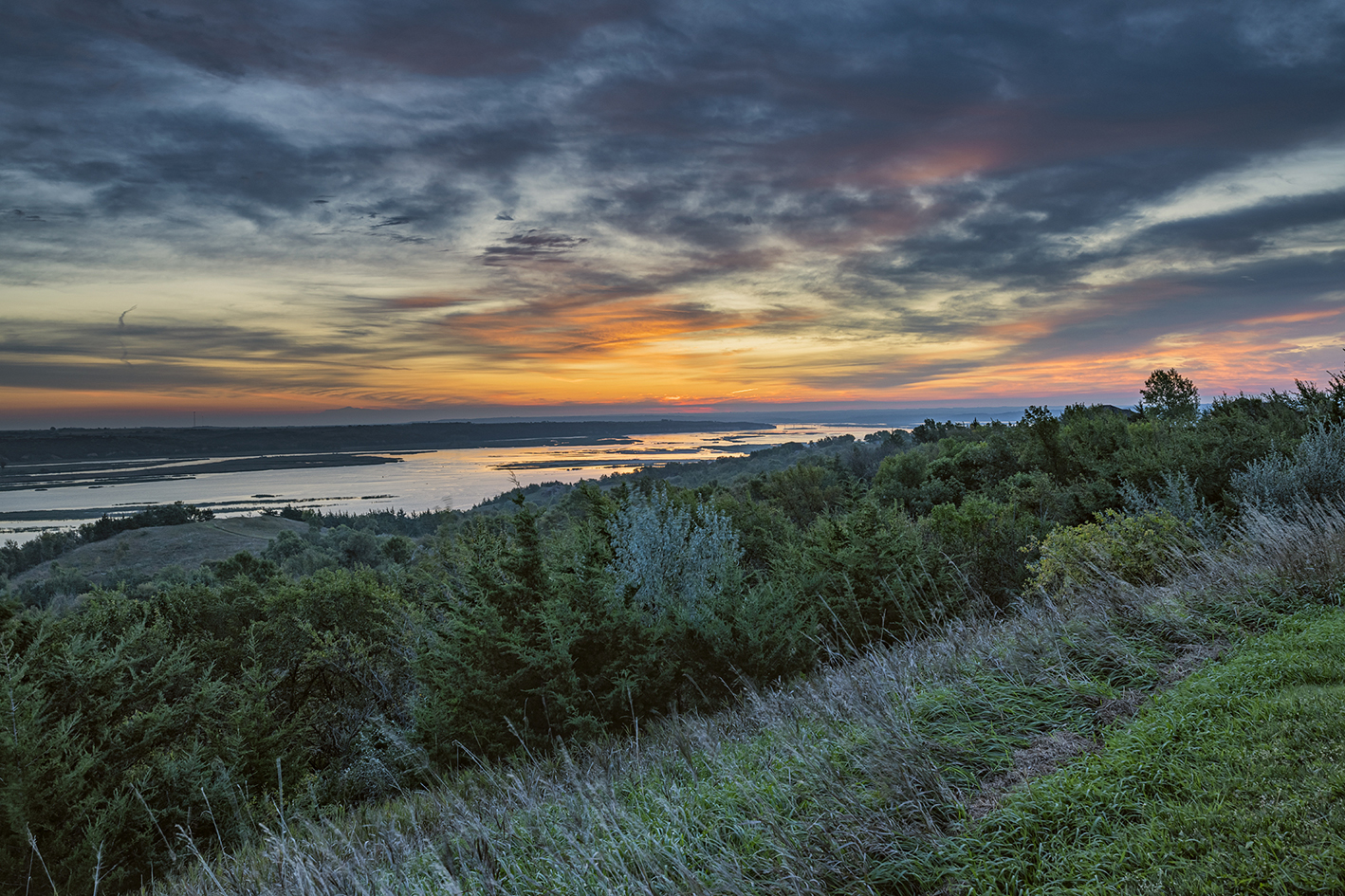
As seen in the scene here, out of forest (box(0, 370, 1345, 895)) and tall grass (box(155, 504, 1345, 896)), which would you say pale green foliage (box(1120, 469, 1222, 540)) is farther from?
tall grass (box(155, 504, 1345, 896))

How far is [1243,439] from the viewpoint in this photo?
53.2 ft

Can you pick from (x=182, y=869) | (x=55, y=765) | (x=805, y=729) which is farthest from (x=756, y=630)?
(x=55, y=765)

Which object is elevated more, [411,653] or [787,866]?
[787,866]

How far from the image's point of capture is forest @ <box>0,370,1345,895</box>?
369 inches

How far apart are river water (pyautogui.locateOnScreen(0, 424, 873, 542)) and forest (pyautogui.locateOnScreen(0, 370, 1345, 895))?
30789 mm

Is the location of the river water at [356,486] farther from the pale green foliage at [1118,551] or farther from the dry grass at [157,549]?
the pale green foliage at [1118,551]

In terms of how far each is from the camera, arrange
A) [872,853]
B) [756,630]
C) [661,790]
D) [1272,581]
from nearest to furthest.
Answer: [872,853] < [661,790] < [1272,581] < [756,630]

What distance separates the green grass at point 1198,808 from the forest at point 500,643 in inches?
123

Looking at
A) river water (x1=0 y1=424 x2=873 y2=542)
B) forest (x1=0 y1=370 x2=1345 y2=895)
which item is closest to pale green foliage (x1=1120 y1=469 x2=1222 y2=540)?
forest (x1=0 y1=370 x2=1345 y2=895)

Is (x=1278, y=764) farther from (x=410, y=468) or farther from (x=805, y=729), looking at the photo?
(x=410, y=468)

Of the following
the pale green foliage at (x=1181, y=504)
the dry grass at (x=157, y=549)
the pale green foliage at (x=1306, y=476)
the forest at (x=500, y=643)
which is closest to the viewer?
the forest at (x=500, y=643)

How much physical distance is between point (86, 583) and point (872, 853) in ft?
163

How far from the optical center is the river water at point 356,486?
196 feet

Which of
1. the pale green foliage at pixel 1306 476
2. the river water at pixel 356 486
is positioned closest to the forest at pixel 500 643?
the pale green foliage at pixel 1306 476
